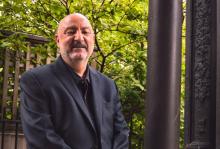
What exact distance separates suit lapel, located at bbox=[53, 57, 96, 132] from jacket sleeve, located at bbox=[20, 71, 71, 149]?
0.16 metres

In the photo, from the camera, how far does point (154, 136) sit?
3.98 metres

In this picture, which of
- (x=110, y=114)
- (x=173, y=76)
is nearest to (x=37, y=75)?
(x=110, y=114)

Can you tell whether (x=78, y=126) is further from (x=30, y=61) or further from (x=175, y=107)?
(x=30, y=61)

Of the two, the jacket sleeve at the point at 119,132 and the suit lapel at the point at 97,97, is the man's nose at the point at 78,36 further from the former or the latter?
the jacket sleeve at the point at 119,132

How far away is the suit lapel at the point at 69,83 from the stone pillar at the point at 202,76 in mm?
1215

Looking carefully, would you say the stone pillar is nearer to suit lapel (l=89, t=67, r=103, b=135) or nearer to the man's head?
suit lapel (l=89, t=67, r=103, b=135)

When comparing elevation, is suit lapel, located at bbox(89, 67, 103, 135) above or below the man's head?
below

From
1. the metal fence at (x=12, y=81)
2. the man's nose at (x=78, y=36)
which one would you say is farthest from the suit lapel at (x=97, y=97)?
the metal fence at (x=12, y=81)

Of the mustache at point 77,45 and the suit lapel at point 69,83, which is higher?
the mustache at point 77,45

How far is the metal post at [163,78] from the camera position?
3.93 metres

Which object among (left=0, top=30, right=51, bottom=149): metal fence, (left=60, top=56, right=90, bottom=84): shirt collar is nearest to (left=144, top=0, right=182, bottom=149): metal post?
(left=60, top=56, right=90, bottom=84): shirt collar

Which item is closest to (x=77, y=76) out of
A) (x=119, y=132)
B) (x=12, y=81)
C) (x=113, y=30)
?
→ (x=119, y=132)

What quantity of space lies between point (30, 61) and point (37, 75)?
460 cm

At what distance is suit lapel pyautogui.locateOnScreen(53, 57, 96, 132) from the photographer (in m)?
2.71
